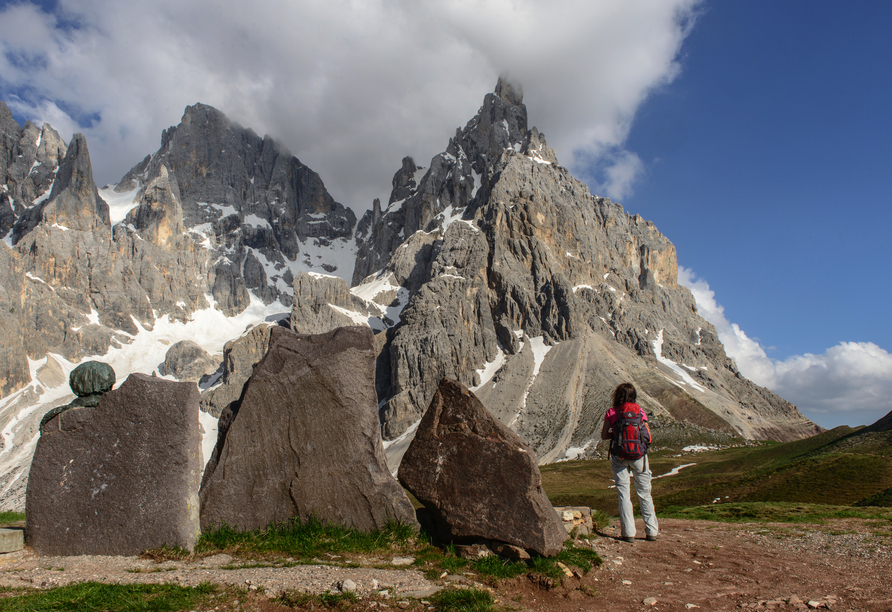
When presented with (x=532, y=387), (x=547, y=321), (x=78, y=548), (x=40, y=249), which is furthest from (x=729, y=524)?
(x=40, y=249)

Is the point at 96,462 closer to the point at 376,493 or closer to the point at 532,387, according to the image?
the point at 376,493

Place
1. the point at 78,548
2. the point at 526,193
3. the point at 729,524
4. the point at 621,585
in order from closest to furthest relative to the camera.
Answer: the point at 621,585, the point at 78,548, the point at 729,524, the point at 526,193

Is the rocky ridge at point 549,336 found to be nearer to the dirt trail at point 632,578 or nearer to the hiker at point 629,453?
the hiker at point 629,453

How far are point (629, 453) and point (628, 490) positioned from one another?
0.81m

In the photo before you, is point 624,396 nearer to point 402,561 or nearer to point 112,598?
point 402,561

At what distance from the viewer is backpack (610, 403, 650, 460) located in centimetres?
1018

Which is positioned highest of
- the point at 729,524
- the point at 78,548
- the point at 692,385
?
the point at 692,385

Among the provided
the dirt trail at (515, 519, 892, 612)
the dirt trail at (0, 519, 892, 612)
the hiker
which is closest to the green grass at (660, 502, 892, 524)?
the dirt trail at (515, 519, 892, 612)

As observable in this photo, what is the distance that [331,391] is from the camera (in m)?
9.98

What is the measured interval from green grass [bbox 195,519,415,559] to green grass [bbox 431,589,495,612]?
2326 mm

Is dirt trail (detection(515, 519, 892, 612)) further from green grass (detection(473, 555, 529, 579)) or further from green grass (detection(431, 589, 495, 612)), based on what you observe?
green grass (detection(431, 589, 495, 612))

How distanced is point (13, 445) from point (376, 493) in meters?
175

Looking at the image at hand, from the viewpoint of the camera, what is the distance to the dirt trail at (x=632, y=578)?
698 centimetres

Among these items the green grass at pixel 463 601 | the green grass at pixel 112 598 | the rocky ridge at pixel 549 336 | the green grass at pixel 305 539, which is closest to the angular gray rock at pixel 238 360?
the rocky ridge at pixel 549 336
